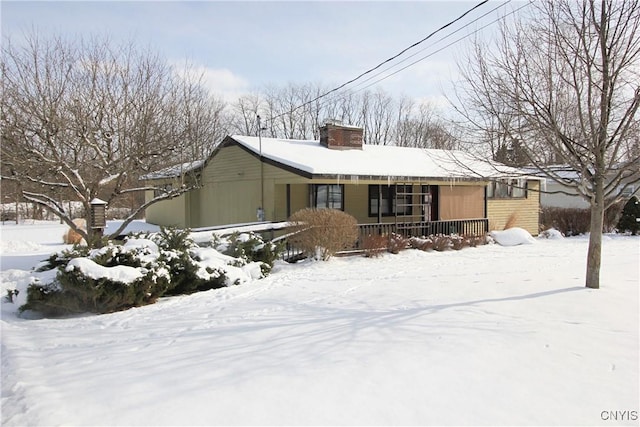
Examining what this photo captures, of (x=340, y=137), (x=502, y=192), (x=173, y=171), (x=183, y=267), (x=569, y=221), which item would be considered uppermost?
(x=340, y=137)

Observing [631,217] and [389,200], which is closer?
[389,200]

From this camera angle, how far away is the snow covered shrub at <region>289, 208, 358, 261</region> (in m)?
10.9

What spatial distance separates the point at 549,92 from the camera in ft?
23.3

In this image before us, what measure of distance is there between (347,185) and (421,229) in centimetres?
294

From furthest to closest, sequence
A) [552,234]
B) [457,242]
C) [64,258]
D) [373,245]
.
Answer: [552,234] → [457,242] → [373,245] → [64,258]

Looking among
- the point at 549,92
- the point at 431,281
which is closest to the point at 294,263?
the point at 431,281

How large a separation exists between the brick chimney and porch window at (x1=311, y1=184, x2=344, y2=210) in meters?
1.86

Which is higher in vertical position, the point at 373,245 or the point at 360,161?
the point at 360,161

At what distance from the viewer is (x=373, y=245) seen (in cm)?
1214

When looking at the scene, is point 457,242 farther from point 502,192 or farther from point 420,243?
point 502,192

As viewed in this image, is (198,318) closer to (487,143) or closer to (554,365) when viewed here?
(554,365)

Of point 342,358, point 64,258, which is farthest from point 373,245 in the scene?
point 342,358

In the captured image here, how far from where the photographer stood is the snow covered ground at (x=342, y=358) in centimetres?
337

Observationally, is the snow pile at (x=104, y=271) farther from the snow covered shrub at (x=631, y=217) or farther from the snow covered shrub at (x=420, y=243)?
the snow covered shrub at (x=631, y=217)
